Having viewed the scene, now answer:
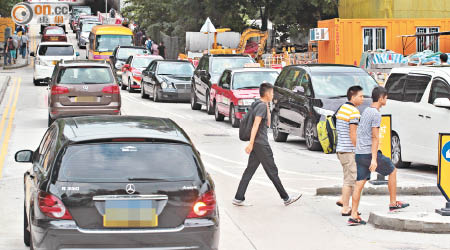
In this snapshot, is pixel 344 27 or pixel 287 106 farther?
pixel 344 27

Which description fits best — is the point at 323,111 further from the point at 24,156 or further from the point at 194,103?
the point at 194,103

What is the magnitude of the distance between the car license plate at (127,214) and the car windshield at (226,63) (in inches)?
881

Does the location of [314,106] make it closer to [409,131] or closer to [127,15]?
[409,131]

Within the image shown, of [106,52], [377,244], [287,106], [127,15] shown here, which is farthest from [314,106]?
[127,15]

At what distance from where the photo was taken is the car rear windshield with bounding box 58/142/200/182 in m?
7.64

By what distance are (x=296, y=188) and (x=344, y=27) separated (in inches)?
967

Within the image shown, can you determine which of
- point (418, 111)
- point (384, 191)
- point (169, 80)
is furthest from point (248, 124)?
point (169, 80)

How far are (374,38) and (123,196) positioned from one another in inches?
1257

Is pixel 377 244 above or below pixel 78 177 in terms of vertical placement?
below

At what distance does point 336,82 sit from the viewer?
67.3 feet

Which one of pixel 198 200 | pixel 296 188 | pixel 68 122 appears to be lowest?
pixel 296 188

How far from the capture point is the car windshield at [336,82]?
2011 cm

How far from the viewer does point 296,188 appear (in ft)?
47.4

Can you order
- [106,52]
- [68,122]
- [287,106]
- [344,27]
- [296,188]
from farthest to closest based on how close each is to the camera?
[106,52] → [344,27] → [287,106] → [296,188] → [68,122]
